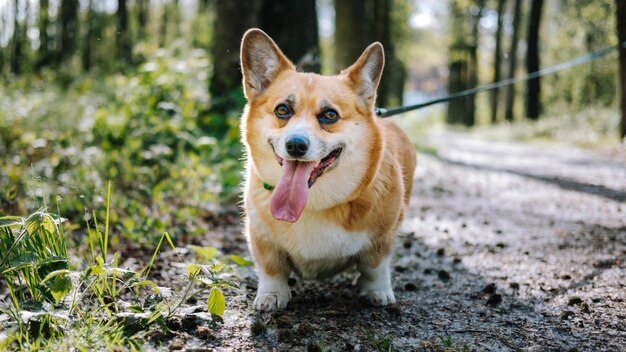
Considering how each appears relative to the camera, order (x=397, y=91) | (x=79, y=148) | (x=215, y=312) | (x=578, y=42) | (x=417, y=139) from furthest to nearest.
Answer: (x=397, y=91)
(x=578, y=42)
(x=417, y=139)
(x=79, y=148)
(x=215, y=312)

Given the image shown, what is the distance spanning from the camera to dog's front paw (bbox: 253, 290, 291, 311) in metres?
2.94

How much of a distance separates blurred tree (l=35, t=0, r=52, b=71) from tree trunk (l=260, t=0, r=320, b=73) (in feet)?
50.5

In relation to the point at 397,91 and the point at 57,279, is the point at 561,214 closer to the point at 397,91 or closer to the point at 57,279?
the point at 57,279

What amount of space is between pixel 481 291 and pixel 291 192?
147 cm

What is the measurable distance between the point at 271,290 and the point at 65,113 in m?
6.60

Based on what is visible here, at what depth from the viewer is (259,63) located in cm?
324

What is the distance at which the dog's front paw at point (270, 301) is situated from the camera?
9.63 feet

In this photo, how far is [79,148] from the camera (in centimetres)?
617

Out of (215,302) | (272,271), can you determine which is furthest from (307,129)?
(215,302)

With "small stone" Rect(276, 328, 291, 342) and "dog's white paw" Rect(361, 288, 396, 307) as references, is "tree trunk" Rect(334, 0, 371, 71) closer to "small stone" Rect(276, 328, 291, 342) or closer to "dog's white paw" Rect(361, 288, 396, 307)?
"dog's white paw" Rect(361, 288, 396, 307)

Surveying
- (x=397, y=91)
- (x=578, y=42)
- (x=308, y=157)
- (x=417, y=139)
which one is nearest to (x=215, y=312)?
(x=308, y=157)

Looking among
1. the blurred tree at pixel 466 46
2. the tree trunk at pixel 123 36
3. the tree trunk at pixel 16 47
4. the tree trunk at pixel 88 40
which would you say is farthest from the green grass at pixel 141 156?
the blurred tree at pixel 466 46

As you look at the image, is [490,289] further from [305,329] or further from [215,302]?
[215,302]

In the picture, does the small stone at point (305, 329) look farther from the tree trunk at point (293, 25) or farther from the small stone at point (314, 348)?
the tree trunk at point (293, 25)
